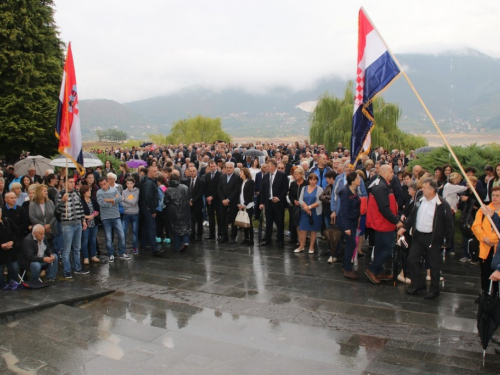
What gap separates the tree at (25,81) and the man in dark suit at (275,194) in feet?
54.0

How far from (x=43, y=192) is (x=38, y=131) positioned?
16086mm

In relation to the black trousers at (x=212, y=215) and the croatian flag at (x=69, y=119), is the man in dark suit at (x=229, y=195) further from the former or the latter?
the croatian flag at (x=69, y=119)

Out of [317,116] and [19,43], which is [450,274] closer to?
[19,43]

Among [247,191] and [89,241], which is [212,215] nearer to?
[247,191]

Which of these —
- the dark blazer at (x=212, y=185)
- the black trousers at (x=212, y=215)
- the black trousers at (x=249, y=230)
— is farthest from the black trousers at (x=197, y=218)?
the black trousers at (x=249, y=230)

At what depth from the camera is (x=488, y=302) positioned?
4816 mm

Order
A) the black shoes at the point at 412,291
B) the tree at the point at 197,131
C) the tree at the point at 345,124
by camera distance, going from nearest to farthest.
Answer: the black shoes at the point at 412,291, the tree at the point at 345,124, the tree at the point at 197,131

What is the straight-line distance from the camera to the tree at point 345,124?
3672 centimetres

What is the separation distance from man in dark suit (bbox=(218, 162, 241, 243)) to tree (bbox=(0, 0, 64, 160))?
50.8ft

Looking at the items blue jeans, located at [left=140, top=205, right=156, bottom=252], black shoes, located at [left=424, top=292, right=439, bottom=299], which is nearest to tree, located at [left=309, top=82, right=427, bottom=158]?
blue jeans, located at [left=140, top=205, right=156, bottom=252]

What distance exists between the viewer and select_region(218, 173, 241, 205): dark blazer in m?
10.7

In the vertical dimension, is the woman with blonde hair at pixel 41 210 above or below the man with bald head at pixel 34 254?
above

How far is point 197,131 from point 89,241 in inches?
2917

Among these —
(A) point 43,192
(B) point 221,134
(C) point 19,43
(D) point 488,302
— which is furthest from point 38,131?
(B) point 221,134
